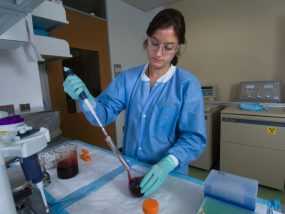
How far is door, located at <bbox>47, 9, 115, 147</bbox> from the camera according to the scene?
1.74 metres

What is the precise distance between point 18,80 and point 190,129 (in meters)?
0.86

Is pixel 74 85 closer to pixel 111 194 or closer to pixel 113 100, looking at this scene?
pixel 113 100

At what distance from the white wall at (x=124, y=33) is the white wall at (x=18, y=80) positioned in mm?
1408

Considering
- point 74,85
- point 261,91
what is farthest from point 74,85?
point 261,91

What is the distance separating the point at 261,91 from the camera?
6.73 ft

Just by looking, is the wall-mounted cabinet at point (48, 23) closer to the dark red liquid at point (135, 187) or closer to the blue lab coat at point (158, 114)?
the blue lab coat at point (158, 114)

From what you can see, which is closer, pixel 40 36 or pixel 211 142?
pixel 40 36

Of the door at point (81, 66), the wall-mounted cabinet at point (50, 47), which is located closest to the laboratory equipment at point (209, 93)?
the door at point (81, 66)

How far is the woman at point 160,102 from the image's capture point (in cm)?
74

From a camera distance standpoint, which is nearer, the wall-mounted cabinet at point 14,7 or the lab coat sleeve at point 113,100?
the wall-mounted cabinet at point 14,7

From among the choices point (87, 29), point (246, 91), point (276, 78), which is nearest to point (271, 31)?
point (276, 78)

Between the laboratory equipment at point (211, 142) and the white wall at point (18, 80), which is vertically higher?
the white wall at point (18, 80)

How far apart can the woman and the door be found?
40.4 inches

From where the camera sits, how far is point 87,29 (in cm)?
200
